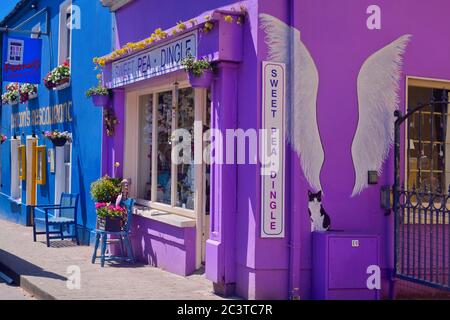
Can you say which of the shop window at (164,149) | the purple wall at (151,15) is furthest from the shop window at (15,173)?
the shop window at (164,149)

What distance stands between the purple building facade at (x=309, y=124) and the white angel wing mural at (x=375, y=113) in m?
0.01

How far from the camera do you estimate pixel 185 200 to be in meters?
8.55

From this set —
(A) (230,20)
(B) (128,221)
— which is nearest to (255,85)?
(A) (230,20)

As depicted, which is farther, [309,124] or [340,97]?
[340,97]

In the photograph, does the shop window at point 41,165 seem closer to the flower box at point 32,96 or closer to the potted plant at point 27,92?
the flower box at point 32,96

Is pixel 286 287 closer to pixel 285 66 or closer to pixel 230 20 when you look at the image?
pixel 285 66

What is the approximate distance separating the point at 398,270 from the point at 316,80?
97.7 inches

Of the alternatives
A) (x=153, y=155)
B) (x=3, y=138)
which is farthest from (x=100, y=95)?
(x=3, y=138)

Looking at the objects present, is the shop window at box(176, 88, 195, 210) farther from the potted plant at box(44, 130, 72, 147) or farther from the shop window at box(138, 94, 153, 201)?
the potted plant at box(44, 130, 72, 147)

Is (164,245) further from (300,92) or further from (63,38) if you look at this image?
(63,38)

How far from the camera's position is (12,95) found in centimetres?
1672

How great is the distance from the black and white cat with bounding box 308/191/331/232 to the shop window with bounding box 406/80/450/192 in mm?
1397

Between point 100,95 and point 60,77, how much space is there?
3097 mm

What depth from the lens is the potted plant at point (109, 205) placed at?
891cm
